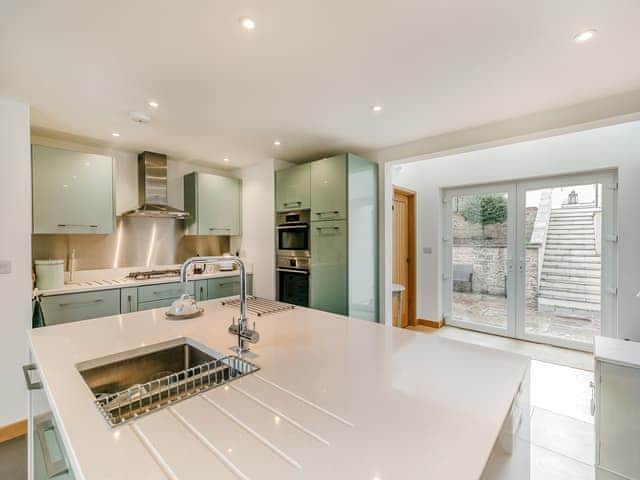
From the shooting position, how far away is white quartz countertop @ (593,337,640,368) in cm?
171

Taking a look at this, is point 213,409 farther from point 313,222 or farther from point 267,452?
point 313,222

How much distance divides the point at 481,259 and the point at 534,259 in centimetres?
60

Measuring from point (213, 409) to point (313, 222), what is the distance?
8.89ft

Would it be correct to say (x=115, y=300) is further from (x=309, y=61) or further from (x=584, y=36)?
(x=584, y=36)

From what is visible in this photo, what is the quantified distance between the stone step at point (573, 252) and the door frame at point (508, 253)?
376 mm

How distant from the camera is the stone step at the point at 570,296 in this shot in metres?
3.34

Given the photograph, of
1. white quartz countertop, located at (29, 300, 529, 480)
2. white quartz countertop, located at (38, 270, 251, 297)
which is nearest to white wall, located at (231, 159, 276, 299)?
white quartz countertop, located at (38, 270, 251, 297)

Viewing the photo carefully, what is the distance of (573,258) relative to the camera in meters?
3.47

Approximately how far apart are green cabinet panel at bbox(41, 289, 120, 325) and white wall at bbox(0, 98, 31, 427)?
24cm

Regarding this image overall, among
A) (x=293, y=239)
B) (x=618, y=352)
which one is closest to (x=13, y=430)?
(x=293, y=239)

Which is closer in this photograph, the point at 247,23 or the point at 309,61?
the point at 247,23

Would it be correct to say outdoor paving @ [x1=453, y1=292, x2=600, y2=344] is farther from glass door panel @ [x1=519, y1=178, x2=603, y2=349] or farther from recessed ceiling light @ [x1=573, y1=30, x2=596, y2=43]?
recessed ceiling light @ [x1=573, y1=30, x2=596, y2=43]

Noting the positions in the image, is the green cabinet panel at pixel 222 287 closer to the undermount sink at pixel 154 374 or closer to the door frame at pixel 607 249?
the undermount sink at pixel 154 374

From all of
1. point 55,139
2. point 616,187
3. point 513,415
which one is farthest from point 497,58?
point 55,139
